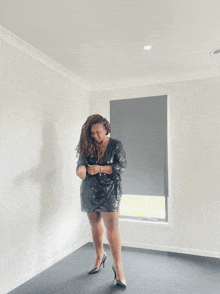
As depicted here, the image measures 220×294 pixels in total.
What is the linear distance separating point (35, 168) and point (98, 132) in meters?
0.77

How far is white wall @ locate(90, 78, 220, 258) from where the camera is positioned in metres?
3.17

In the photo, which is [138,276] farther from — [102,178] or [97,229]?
[102,178]

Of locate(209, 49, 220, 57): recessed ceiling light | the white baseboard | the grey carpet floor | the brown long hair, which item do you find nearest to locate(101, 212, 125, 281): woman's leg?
the grey carpet floor

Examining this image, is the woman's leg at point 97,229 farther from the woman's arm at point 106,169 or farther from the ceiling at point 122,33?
the ceiling at point 122,33

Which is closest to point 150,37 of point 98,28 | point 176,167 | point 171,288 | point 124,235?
point 98,28

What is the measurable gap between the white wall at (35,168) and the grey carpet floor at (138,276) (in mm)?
177

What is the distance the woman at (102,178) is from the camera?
249 centimetres

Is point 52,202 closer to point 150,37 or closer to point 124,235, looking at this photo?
point 124,235

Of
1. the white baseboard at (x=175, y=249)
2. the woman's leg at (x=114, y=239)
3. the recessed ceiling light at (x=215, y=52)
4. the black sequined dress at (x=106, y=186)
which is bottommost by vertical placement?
the white baseboard at (x=175, y=249)

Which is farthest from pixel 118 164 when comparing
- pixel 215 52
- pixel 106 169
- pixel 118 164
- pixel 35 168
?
pixel 215 52

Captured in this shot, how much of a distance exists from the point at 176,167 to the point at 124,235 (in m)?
1.24

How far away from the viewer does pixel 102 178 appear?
2.56 meters

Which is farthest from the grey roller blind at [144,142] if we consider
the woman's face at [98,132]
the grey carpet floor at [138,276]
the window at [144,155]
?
the woman's face at [98,132]

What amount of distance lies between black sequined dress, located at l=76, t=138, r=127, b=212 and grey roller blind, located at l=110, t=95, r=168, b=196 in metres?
1.03
